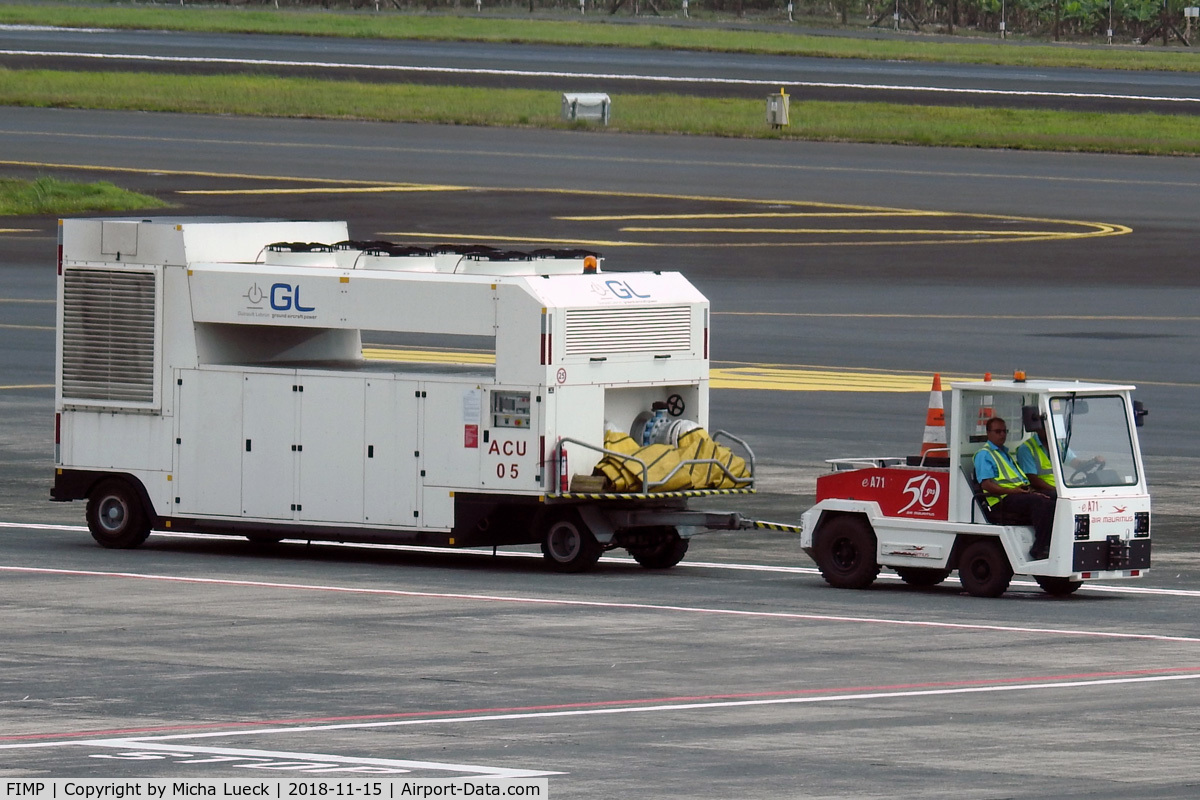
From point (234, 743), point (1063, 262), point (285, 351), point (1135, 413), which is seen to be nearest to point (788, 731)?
point (234, 743)

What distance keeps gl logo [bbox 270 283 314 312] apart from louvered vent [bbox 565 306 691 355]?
320cm

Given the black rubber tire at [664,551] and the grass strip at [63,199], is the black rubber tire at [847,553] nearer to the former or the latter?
the black rubber tire at [664,551]

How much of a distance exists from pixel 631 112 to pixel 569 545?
6726cm

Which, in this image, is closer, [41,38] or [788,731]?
[788,731]

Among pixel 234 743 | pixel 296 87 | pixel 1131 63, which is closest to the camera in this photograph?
pixel 234 743

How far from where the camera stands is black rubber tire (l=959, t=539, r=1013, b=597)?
24.5 meters

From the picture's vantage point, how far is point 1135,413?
25.3 m

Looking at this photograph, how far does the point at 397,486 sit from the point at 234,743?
1087cm

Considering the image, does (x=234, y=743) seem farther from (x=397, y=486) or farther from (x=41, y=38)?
(x=41, y=38)

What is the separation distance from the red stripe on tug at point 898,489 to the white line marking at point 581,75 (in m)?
73.9

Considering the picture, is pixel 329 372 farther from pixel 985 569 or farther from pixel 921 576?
pixel 985 569

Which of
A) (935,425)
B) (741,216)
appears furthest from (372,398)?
(741,216)

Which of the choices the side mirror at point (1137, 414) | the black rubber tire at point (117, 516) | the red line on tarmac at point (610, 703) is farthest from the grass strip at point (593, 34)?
the red line on tarmac at point (610, 703)

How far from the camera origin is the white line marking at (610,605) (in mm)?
22109
